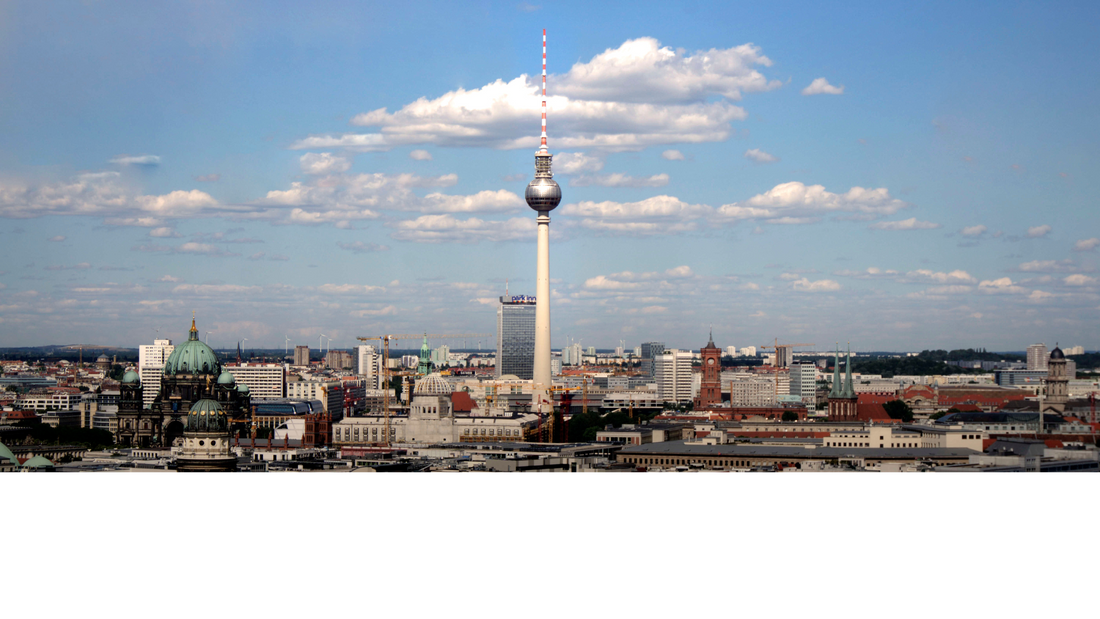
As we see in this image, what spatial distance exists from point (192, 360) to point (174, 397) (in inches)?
136

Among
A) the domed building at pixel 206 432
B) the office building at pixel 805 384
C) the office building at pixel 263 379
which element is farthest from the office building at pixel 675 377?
the domed building at pixel 206 432

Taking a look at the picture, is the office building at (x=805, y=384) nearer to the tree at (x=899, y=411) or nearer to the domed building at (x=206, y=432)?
the tree at (x=899, y=411)

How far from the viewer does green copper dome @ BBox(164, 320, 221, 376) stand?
10225cm

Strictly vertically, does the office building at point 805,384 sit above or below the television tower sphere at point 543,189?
below

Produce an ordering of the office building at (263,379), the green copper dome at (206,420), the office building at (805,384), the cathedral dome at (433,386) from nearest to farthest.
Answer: the green copper dome at (206,420) < the cathedral dome at (433,386) < the office building at (263,379) < the office building at (805,384)

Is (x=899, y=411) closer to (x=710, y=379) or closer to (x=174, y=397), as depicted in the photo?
(x=710, y=379)

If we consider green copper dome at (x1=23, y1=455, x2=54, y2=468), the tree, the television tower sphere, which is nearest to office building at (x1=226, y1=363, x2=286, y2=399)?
the television tower sphere

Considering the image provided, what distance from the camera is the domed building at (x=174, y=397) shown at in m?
99.4

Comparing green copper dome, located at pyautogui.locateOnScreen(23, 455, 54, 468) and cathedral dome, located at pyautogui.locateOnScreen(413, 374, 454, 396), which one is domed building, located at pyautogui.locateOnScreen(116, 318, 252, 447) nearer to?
cathedral dome, located at pyautogui.locateOnScreen(413, 374, 454, 396)

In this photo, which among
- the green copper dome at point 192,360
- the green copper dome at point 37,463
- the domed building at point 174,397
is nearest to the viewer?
the green copper dome at point 37,463

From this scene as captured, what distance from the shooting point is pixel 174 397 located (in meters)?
101

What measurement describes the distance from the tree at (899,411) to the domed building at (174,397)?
214ft
